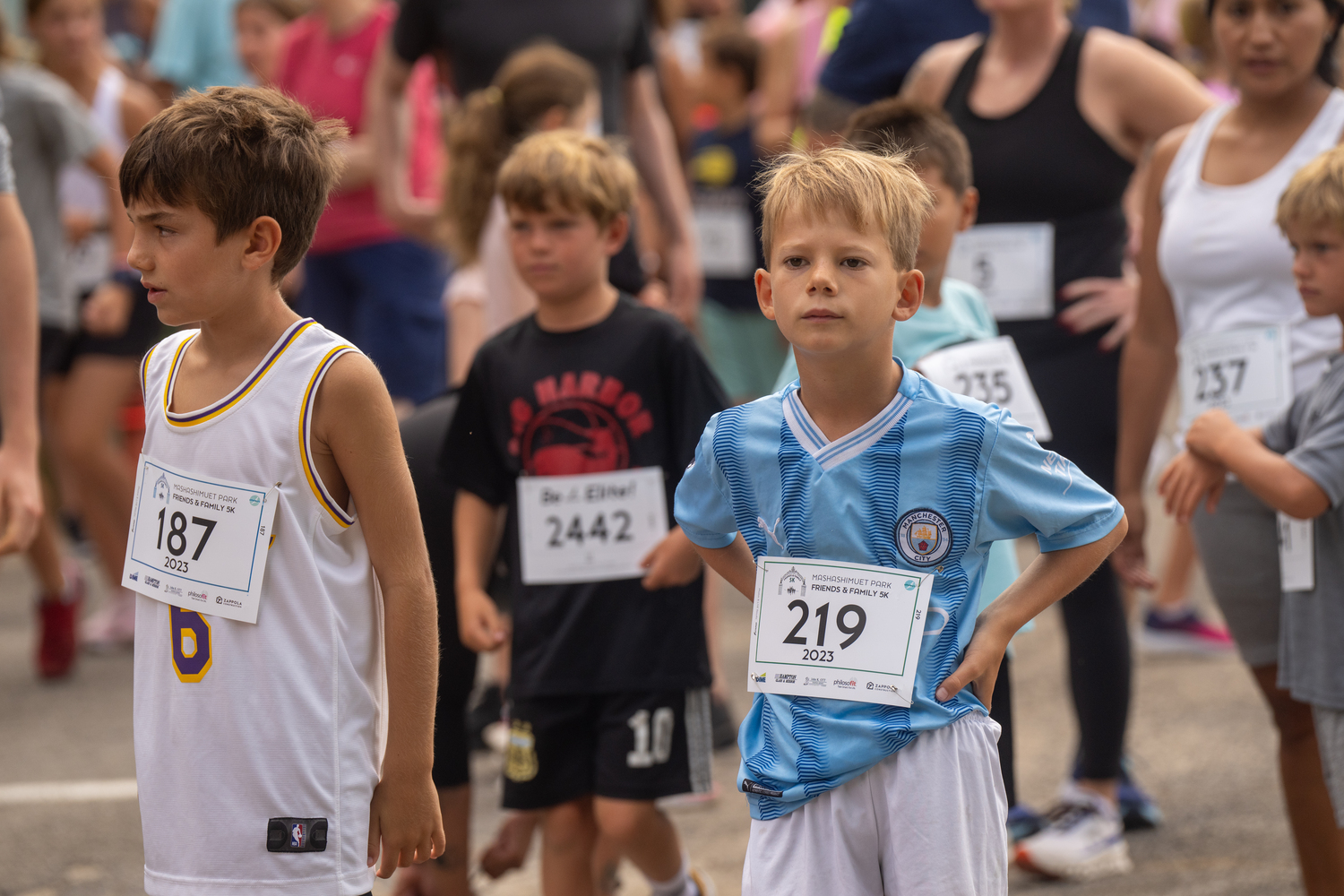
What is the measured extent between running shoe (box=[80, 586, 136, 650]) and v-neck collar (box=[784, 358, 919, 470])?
14.7ft

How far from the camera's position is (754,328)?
6766 millimetres

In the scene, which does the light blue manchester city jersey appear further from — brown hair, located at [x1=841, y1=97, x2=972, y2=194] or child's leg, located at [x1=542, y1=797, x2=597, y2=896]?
child's leg, located at [x1=542, y1=797, x2=597, y2=896]

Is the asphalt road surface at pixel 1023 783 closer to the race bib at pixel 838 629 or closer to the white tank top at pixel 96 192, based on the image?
the white tank top at pixel 96 192

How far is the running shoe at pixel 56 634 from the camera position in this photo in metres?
5.61

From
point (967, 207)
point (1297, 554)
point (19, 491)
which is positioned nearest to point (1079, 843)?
point (1297, 554)

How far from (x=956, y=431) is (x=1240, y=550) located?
1148 millimetres

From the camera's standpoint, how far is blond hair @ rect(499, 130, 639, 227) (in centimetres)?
308

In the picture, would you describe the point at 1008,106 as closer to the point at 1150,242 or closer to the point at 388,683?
the point at 1150,242

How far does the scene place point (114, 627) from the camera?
6.08 m

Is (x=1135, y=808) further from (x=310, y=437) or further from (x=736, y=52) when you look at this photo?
(x=736, y=52)

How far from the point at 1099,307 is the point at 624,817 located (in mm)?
1619

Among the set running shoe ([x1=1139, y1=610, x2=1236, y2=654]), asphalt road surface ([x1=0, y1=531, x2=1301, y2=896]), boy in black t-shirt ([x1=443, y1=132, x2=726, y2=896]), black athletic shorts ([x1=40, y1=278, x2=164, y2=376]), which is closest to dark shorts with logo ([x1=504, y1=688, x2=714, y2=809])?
boy in black t-shirt ([x1=443, y1=132, x2=726, y2=896])

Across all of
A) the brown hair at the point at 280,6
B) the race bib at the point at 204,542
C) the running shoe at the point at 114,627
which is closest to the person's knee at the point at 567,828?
the race bib at the point at 204,542

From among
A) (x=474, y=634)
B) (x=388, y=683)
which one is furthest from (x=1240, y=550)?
(x=388, y=683)
